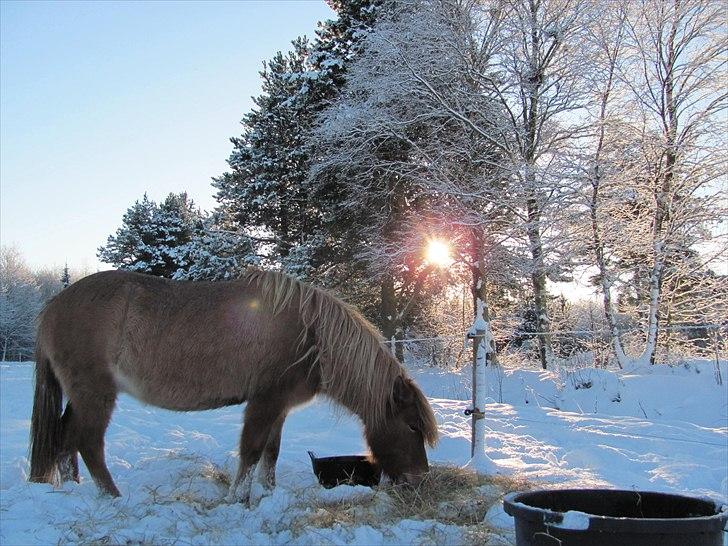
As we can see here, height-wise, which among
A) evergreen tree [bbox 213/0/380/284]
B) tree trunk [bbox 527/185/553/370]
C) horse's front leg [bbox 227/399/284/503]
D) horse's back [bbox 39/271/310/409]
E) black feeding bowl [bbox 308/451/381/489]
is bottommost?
black feeding bowl [bbox 308/451/381/489]

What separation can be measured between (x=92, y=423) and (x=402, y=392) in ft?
7.05

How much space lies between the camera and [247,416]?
4.15 meters

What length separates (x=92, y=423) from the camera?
4117mm

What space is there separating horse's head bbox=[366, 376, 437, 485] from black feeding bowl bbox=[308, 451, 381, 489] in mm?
189

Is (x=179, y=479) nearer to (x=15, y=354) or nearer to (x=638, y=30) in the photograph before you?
(x=638, y=30)

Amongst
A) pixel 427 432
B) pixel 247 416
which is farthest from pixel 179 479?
pixel 427 432

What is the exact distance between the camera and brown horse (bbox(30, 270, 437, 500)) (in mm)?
4180

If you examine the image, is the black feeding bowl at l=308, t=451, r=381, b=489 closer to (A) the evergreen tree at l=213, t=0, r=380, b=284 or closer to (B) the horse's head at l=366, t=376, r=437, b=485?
(B) the horse's head at l=366, t=376, r=437, b=485

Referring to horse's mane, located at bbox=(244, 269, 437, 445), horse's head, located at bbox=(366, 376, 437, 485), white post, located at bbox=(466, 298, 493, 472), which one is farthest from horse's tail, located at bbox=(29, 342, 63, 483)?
white post, located at bbox=(466, 298, 493, 472)

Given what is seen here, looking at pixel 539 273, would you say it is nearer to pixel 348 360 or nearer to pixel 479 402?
pixel 479 402

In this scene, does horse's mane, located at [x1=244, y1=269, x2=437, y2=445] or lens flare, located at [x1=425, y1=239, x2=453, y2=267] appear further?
lens flare, located at [x1=425, y1=239, x2=453, y2=267]

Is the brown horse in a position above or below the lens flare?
below

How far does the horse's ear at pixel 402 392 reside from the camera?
4434 mm

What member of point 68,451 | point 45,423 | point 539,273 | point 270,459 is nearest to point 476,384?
point 270,459
